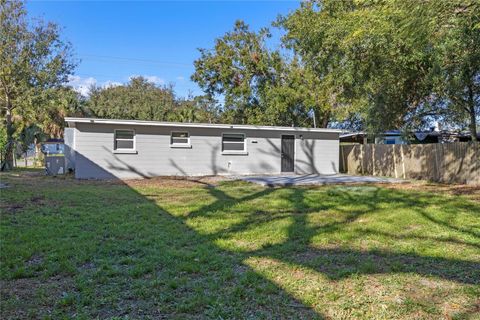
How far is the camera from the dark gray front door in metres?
17.5

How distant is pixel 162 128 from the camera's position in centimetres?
1541

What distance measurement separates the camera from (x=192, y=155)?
1598 centimetres

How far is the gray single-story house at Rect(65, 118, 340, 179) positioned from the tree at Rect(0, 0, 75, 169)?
4996 millimetres

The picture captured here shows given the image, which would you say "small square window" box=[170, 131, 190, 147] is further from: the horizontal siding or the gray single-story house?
the horizontal siding

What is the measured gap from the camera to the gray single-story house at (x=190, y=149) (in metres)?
14.4

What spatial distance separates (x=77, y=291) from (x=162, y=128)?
40.9 ft

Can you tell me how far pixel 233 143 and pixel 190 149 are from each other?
2.00m

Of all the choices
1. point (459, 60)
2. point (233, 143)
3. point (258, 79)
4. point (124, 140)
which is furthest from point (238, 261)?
point (258, 79)

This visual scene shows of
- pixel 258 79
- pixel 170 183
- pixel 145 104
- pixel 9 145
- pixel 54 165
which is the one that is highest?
pixel 145 104

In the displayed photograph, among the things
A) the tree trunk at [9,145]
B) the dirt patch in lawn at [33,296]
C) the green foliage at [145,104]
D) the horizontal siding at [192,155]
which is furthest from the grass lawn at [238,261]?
the green foliage at [145,104]

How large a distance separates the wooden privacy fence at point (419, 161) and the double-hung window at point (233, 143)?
19.4ft

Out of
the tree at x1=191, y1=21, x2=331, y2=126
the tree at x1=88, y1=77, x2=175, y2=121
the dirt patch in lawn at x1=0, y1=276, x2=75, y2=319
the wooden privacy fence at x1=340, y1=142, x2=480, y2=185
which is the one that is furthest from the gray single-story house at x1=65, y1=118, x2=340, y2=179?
the tree at x1=88, y1=77, x2=175, y2=121

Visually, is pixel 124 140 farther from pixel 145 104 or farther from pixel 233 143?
pixel 145 104

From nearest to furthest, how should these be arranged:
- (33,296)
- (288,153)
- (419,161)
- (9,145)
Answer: (33,296)
(419,161)
(288,153)
(9,145)
